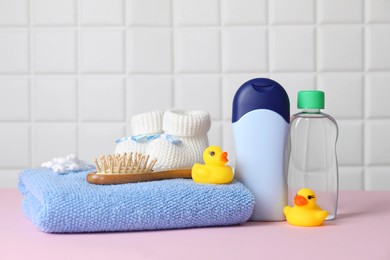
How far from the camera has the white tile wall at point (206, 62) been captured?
187 centimetres

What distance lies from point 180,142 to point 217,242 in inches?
9.7

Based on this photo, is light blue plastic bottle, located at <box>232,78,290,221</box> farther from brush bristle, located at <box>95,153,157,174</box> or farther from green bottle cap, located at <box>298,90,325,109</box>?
brush bristle, located at <box>95,153,157,174</box>

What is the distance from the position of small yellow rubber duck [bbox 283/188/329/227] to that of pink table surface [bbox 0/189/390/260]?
1 cm

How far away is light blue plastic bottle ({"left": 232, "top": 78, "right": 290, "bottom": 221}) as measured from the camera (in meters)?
0.84

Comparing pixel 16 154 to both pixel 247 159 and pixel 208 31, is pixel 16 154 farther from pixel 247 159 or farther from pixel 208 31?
pixel 247 159

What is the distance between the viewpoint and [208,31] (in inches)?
73.8

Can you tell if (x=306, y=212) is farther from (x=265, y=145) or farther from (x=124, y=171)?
(x=124, y=171)

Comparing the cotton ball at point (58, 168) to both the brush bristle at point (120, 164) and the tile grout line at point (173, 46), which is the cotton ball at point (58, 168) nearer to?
the brush bristle at point (120, 164)

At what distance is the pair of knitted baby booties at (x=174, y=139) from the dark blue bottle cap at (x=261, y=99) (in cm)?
8

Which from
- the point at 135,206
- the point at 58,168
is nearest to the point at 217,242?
the point at 135,206

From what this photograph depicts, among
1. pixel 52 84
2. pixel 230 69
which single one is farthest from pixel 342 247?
pixel 52 84

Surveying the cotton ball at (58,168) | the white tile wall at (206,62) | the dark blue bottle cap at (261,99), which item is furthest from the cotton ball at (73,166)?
the white tile wall at (206,62)

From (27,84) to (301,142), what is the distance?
3.98 feet

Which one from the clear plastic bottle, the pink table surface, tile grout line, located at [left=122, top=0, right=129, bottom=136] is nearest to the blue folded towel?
the pink table surface
